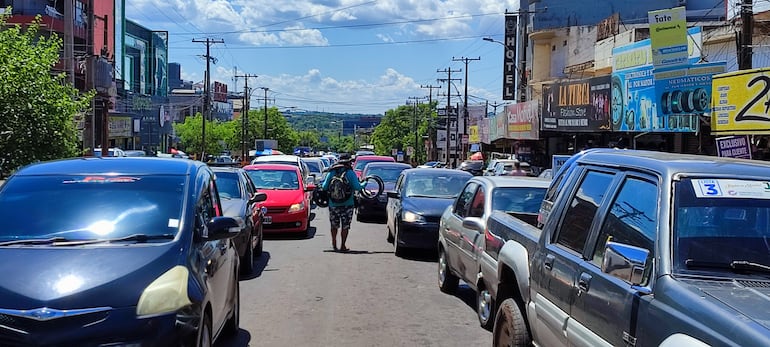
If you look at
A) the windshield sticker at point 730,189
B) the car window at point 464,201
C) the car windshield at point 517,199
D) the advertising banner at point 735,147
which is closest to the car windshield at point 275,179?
the car window at point 464,201

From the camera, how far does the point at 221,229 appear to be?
561cm

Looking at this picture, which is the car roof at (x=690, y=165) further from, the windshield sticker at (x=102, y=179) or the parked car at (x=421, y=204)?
the parked car at (x=421, y=204)

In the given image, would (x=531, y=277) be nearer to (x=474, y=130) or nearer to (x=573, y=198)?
(x=573, y=198)

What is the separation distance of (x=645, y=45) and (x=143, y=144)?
55815mm

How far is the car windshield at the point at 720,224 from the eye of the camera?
11.8 ft

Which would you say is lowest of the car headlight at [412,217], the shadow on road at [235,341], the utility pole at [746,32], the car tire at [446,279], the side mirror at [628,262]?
the shadow on road at [235,341]

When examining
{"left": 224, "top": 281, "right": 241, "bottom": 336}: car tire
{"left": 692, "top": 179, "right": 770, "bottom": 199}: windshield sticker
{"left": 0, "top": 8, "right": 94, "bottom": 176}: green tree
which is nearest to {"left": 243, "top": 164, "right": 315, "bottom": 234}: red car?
{"left": 0, "top": 8, "right": 94, "bottom": 176}: green tree

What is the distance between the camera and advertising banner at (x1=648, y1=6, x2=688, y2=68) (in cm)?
Answer: 2192

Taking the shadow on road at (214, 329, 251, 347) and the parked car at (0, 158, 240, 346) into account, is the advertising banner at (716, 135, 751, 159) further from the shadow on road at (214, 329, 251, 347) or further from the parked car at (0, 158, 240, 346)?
the parked car at (0, 158, 240, 346)

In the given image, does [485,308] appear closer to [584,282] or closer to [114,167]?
[584,282]

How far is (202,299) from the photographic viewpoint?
16.5 ft

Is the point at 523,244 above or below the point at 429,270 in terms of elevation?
above

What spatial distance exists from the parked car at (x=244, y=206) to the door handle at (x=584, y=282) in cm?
667

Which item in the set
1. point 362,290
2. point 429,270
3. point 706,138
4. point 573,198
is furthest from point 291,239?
point 706,138
